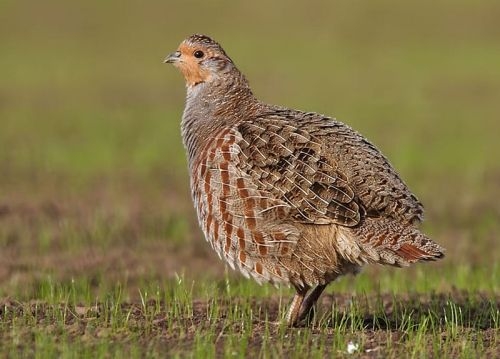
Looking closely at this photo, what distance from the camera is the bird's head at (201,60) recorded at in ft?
28.0

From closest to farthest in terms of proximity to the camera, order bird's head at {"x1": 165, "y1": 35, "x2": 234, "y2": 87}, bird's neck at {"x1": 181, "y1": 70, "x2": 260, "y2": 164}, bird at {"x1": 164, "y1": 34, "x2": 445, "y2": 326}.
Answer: bird at {"x1": 164, "y1": 34, "x2": 445, "y2": 326}, bird's neck at {"x1": 181, "y1": 70, "x2": 260, "y2": 164}, bird's head at {"x1": 165, "y1": 35, "x2": 234, "y2": 87}

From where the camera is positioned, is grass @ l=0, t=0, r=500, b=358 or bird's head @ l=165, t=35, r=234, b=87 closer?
grass @ l=0, t=0, r=500, b=358

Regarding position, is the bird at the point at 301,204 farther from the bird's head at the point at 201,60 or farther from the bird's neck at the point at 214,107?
the bird's head at the point at 201,60

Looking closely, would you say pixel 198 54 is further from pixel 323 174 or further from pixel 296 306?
pixel 296 306

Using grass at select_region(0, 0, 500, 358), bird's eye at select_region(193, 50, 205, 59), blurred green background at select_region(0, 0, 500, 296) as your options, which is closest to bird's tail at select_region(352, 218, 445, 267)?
grass at select_region(0, 0, 500, 358)

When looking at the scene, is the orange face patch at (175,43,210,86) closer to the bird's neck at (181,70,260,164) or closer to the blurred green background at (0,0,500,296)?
the bird's neck at (181,70,260,164)

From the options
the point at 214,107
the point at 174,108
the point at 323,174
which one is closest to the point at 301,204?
the point at 323,174

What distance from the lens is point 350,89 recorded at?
90.4 feet

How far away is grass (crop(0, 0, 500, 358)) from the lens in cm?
695

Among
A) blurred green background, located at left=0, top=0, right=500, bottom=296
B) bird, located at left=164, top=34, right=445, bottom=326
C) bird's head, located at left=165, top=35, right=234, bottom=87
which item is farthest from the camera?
blurred green background, located at left=0, top=0, right=500, bottom=296

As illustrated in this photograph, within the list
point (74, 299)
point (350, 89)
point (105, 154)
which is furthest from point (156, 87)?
point (74, 299)

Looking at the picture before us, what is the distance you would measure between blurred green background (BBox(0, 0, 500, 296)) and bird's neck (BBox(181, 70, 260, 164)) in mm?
2481

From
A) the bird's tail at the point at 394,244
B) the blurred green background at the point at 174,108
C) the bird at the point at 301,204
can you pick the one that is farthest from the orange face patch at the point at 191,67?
the blurred green background at the point at 174,108

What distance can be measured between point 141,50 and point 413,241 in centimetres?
2869
